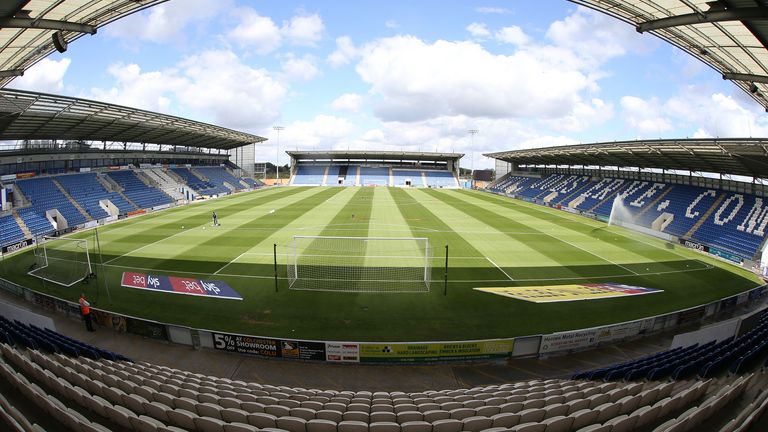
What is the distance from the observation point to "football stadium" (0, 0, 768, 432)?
7.40m

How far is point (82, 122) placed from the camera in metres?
34.8

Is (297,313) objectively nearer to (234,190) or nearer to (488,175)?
(234,190)

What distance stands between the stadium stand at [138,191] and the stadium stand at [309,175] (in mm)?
41185

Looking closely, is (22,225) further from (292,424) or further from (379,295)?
(292,424)

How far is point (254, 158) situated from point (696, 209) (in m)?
89.1

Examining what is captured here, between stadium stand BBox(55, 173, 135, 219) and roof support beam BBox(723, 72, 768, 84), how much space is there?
2091 inches

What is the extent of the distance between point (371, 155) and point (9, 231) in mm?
73262

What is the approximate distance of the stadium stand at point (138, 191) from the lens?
48.2 metres

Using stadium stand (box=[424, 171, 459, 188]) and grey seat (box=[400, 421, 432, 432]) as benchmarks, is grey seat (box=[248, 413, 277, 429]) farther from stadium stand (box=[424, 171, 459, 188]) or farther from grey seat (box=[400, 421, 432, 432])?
stadium stand (box=[424, 171, 459, 188])

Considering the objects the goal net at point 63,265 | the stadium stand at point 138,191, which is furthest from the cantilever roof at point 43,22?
the stadium stand at point 138,191

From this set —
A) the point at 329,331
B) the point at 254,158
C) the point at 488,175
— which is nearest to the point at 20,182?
the point at 329,331

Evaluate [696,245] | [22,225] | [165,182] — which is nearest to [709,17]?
[696,245]

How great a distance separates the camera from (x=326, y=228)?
114ft

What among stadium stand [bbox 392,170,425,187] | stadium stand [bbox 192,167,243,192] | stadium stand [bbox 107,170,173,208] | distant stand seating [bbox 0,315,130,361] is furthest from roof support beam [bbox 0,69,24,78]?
stadium stand [bbox 392,170,425,187]
